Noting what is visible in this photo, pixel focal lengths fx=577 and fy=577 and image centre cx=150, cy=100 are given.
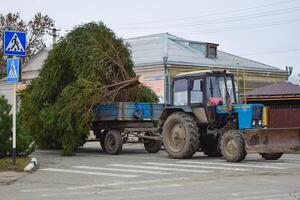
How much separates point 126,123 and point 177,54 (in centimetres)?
1949

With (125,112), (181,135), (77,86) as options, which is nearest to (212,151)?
(181,135)

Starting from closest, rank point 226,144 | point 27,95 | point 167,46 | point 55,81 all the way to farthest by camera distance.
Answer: point 226,144, point 55,81, point 27,95, point 167,46

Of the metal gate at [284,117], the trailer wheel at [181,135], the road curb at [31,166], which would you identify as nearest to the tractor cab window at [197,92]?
the trailer wheel at [181,135]

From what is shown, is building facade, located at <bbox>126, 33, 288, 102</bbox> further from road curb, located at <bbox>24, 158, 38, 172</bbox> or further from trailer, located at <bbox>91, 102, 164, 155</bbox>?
road curb, located at <bbox>24, 158, 38, 172</bbox>

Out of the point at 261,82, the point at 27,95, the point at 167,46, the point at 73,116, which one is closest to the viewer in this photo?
the point at 73,116

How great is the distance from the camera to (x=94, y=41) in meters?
24.1

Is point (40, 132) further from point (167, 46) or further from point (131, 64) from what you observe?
point (167, 46)

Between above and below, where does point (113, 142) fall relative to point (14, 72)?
below

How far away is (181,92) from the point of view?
20.8 m

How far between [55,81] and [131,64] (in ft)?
11.5

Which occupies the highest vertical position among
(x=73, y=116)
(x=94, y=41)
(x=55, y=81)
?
(x=94, y=41)

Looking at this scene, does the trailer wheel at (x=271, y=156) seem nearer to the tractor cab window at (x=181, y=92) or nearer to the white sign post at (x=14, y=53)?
the tractor cab window at (x=181, y=92)

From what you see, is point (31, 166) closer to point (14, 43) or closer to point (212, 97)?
point (14, 43)

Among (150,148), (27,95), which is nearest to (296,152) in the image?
(150,148)
